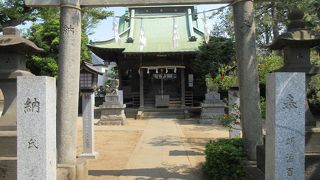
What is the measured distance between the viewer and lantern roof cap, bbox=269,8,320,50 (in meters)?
7.70

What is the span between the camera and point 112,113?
23844 mm

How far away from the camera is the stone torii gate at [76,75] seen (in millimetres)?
8391

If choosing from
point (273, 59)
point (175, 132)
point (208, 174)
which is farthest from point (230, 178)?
point (273, 59)

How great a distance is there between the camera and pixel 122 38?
1255 inches

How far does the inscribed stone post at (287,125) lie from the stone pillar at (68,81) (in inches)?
171

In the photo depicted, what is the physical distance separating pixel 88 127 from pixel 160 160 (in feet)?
8.08

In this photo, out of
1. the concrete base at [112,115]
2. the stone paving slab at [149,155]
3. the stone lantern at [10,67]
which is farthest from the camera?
the concrete base at [112,115]

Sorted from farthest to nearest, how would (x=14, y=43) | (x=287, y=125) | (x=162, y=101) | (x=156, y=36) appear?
(x=156, y=36) → (x=162, y=101) → (x=14, y=43) → (x=287, y=125)

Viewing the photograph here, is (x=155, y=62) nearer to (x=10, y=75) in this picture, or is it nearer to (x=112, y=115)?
(x=112, y=115)

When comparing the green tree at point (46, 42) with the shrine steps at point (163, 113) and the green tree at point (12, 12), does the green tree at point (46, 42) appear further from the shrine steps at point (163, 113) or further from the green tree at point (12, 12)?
the shrine steps at point (163, 113)

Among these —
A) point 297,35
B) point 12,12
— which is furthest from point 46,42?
point 297,35

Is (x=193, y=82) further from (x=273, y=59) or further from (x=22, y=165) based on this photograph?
(x=22, y=165)

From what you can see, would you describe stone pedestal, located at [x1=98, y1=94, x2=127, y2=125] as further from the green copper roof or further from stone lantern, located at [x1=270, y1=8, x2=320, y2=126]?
stone lantern, located at [x1=270, y1=8, x2=320, y2=126]

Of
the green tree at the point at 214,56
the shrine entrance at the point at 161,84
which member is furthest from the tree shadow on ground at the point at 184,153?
the shrine entrance at the point at 161,84
